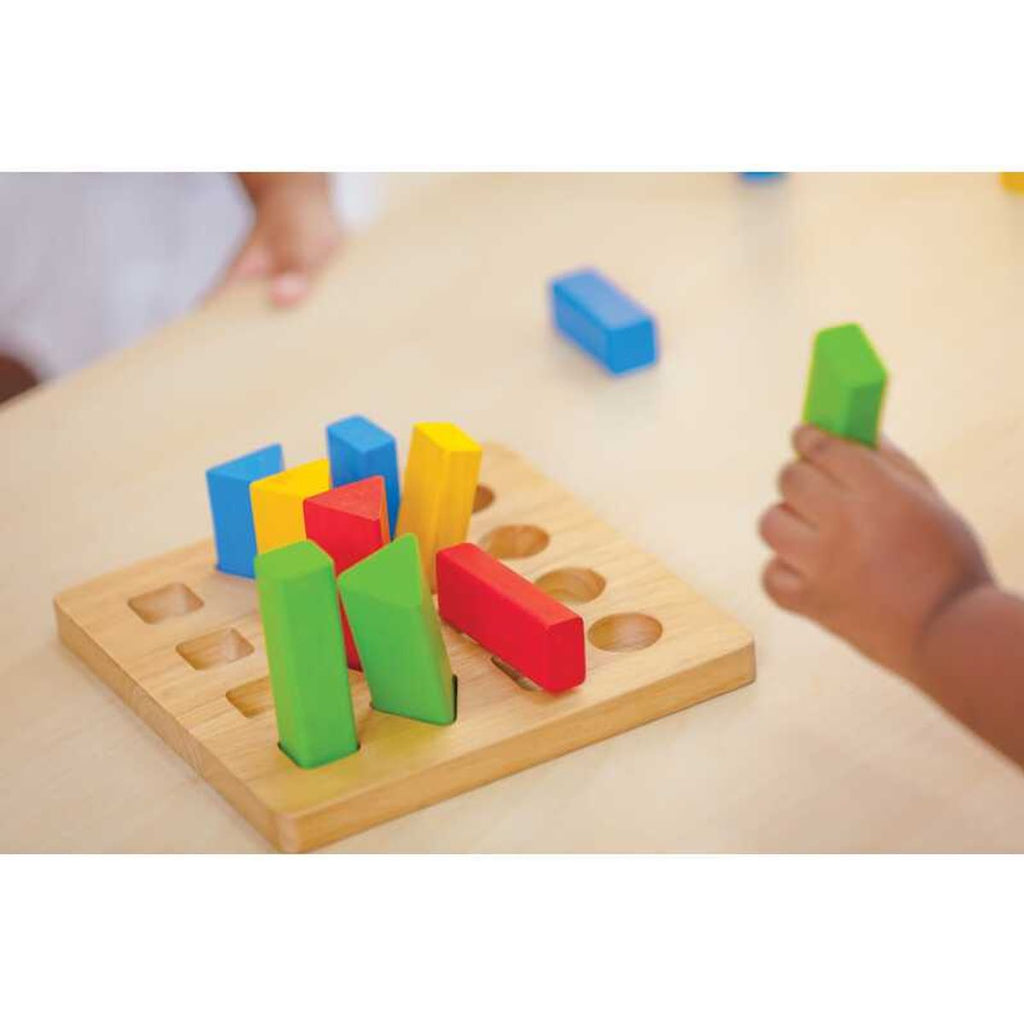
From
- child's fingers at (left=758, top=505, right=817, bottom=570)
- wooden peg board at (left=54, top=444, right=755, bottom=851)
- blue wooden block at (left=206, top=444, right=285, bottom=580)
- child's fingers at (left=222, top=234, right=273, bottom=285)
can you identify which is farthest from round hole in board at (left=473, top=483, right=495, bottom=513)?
child's fingers at (left=222, top=234, right=273, bottom=285)

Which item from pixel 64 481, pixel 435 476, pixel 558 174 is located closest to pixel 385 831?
pixel 435 476

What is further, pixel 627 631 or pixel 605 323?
pixel 605 323

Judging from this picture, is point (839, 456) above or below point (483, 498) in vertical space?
above

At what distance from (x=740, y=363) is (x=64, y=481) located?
0.39 meters

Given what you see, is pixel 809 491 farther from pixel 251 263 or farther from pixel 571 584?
pixel 251 263

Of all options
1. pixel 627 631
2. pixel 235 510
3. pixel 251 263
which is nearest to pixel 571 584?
pixel 627 631

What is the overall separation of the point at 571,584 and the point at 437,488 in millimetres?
81

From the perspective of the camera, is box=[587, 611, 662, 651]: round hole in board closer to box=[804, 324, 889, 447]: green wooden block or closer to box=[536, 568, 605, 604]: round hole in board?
box=[536, 568, 605, 604]: round hole in board

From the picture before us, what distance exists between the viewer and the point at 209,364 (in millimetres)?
1198

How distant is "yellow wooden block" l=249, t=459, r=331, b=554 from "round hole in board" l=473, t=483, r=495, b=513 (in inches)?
4.2

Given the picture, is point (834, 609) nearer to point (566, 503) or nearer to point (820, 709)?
point (820, 709)

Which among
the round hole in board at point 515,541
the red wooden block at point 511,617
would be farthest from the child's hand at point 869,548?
the round hole in board at point 515,541

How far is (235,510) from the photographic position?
0.94 m

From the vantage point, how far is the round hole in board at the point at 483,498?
100 cm
